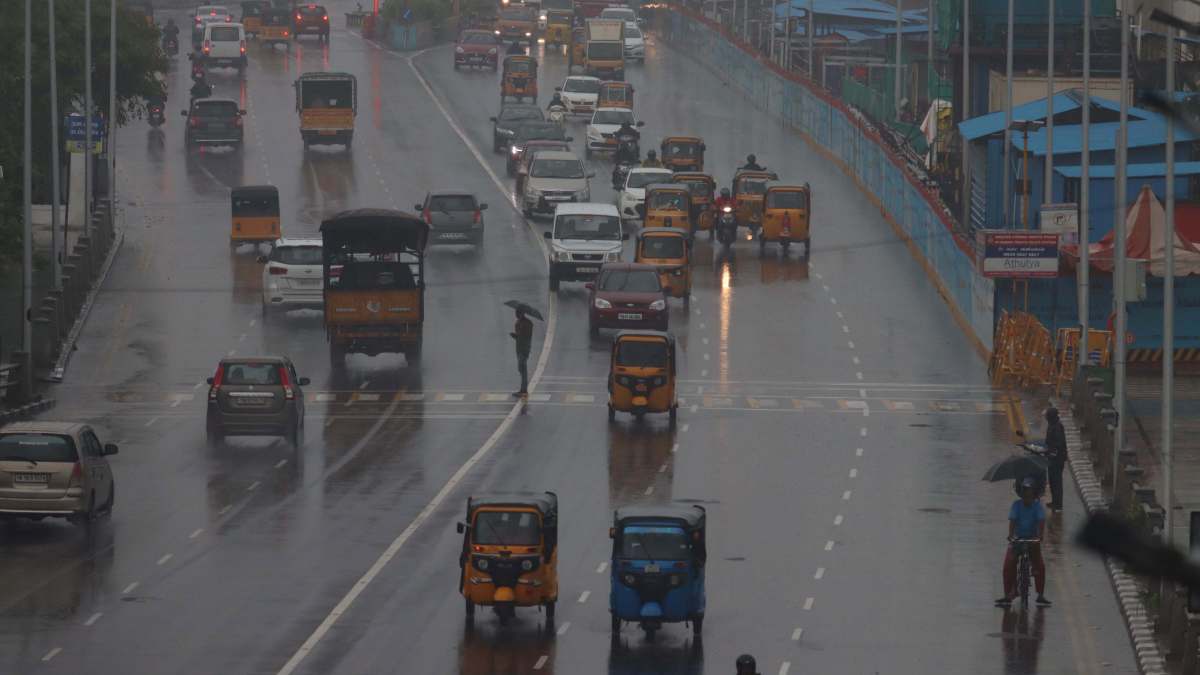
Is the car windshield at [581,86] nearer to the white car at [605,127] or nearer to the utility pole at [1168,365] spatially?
the white car at [605,127]

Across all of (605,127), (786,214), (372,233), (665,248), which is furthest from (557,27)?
(372,233)

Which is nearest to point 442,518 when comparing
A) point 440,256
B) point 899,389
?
point 899,389

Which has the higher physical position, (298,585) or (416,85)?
(416,85)

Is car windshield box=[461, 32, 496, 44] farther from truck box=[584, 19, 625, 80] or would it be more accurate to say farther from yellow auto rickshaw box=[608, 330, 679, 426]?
yellow auto rickshaw box=[608, 330, 679, 426]

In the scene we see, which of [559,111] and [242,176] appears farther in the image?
[559,111]

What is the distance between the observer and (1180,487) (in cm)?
3575

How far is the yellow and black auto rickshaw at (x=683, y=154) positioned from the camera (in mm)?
76688

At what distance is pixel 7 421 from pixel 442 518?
12606 mm

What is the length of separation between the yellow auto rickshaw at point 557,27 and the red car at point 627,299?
72.6m

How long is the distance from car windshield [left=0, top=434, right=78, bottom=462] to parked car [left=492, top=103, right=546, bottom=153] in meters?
53.0

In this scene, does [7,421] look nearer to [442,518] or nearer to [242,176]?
[442,518]

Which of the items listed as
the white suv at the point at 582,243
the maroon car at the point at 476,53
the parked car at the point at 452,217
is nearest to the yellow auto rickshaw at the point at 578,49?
the maroon car at the point at 476,53

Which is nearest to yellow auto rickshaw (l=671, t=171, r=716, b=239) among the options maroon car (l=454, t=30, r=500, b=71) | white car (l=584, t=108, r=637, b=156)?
white car (l=584, t=108, r=637, b=156)

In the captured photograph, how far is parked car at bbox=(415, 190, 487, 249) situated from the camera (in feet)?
205
